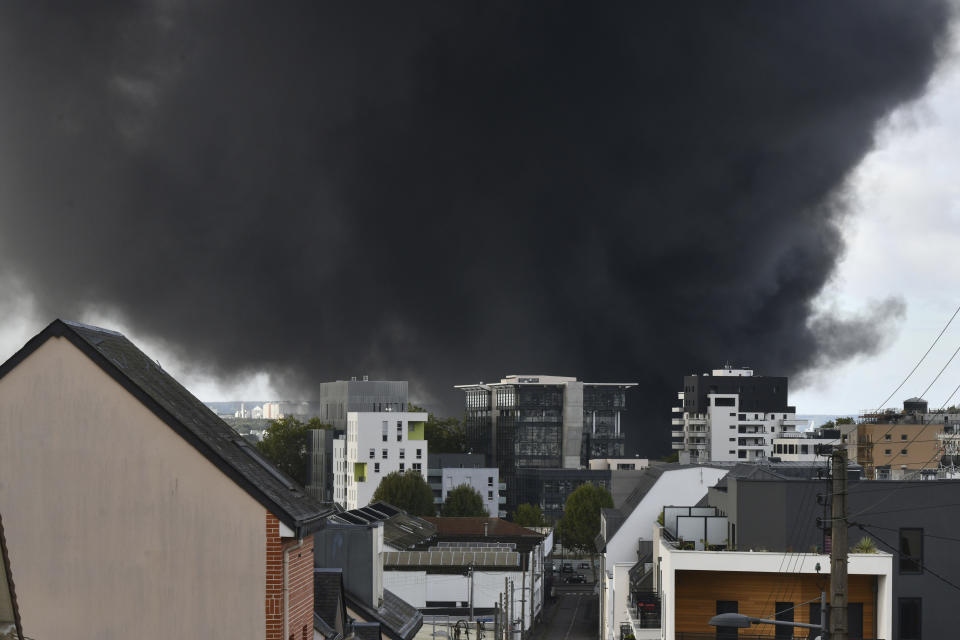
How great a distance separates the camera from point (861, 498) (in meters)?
36.9

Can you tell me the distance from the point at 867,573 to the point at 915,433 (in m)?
119

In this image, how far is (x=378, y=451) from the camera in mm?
153000

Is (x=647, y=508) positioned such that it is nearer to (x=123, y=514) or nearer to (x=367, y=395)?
(x=123, y=514)

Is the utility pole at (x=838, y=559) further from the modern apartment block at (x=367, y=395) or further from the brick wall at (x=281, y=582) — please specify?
the modern apartment block at (x=367, y=395)

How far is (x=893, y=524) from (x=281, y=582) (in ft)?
88.1

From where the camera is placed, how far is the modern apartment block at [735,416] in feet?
620

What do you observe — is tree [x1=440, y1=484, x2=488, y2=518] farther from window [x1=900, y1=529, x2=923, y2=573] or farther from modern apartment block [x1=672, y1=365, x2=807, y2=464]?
window [x1=900, y1=529, x2=923, y2=573]

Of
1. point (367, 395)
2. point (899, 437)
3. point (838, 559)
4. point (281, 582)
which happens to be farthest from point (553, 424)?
point (281, 582)

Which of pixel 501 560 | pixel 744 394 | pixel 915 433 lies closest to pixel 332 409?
pixel 744 394

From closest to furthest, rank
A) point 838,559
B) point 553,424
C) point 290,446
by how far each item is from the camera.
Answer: point 838,559 → point 290,446 → point 553,424

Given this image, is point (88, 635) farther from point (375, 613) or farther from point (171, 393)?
point (375, 613)

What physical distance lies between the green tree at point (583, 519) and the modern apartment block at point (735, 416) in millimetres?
59301

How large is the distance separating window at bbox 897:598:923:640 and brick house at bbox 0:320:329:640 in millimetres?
25947

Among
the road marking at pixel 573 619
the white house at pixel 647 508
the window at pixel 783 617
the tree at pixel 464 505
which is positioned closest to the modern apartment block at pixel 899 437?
the tree at pixel 464 505
